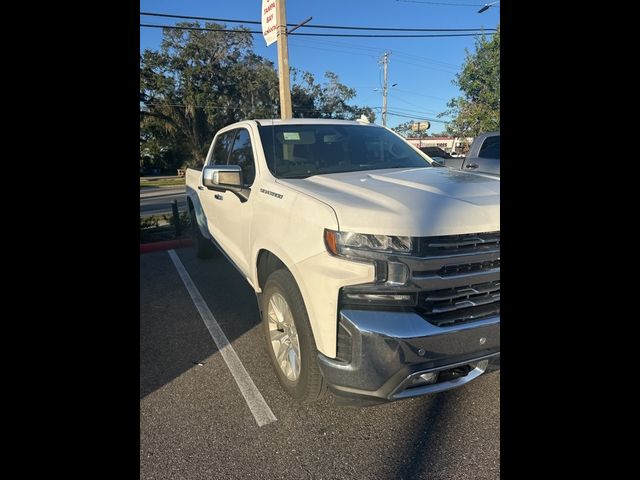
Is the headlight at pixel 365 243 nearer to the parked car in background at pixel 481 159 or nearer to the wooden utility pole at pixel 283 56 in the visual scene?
the parked car in background at pixel 481 159

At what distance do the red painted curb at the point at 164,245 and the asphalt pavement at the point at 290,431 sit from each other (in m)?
4.19

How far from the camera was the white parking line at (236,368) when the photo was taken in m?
2.57

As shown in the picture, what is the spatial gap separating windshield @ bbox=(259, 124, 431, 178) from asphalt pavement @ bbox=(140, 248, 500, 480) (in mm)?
1584

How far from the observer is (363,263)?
6.59ft

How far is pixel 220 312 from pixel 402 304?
272 cm

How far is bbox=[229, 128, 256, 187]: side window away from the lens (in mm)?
3464

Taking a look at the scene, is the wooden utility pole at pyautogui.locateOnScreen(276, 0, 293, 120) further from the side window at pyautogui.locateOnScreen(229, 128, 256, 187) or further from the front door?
the front door

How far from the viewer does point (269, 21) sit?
8.34 feet

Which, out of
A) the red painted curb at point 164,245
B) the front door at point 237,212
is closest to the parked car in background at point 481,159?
the front door at point 237,212

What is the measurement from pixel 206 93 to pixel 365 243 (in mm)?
7986
